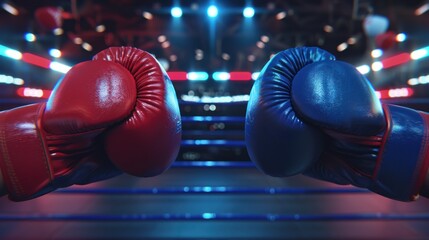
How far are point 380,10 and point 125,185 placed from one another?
4.97 meters

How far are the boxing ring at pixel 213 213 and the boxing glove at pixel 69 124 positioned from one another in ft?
2.63

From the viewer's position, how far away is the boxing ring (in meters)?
1.48

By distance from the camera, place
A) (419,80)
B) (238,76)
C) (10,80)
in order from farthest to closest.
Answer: (419,80) < (10,80) < (238,76)

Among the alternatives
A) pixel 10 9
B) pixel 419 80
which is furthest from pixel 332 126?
pixel 10 9

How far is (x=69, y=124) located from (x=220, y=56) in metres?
8.01

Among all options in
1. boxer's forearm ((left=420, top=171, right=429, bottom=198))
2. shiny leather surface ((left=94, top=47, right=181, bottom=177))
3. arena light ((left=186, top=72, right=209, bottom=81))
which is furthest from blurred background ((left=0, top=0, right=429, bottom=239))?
boxer's forearm ((left=420, top=171, right=429, bottom=198))

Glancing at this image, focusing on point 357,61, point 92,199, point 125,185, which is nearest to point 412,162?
point 92,199

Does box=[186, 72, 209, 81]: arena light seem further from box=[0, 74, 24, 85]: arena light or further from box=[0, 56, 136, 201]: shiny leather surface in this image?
box=[0, 74, 24, 85]: arena light

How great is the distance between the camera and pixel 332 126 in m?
0.61

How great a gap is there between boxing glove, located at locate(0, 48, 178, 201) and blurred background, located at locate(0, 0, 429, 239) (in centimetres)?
86

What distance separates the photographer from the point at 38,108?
67cm

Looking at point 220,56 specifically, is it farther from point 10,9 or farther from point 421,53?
point 421,53

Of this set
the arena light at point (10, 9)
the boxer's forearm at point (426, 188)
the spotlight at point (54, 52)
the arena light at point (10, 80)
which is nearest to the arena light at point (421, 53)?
the boxer's forearm at point (426, 188)

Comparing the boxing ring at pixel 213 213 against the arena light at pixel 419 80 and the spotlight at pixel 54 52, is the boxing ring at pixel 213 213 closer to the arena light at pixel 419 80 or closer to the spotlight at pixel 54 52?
the arena light at pixel 419 80
